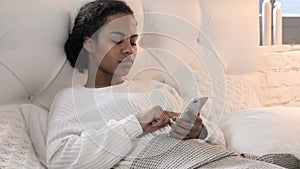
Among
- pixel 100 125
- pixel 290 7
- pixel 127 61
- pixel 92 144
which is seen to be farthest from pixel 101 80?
pixel 290 7

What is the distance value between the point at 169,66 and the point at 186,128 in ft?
1.49

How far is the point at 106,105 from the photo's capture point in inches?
55.4

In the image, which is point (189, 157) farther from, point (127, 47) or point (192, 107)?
point (127, 47)

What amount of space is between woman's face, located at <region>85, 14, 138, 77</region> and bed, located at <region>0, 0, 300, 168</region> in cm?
10

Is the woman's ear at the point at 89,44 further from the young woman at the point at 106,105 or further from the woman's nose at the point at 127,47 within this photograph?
the woman's nose at the point at 127,47

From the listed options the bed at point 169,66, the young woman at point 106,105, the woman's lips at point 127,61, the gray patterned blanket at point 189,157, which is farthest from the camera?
the woman's lips at point 127,61

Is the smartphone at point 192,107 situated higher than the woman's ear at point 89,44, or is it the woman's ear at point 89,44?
the woman's ear at point 89,44

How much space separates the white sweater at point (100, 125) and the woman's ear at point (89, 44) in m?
0.13

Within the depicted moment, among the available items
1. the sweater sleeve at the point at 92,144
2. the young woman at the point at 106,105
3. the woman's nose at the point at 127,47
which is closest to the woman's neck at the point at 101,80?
the young woman at the point at 106,105

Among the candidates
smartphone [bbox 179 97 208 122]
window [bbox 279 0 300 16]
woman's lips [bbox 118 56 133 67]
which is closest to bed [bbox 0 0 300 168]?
woman's lips [bbox 118 56 133 67]

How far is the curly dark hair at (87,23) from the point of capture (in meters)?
1.49

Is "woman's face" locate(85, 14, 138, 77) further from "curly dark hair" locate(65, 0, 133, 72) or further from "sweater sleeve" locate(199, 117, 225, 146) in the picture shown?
"sweater sleeve" locate(199, 117, 225, 146)

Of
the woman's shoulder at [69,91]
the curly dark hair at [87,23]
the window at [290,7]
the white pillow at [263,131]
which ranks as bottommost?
the white pillow at [263,131]

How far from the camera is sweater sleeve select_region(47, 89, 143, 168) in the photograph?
48.8 inches
